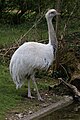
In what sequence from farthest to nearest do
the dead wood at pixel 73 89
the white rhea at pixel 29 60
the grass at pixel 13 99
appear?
the dead wood at pixel 73 89 → the white rhea at pixel 29 60 → the grass at pixel 13 99

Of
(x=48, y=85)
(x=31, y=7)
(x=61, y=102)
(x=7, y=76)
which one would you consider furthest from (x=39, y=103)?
(x=31, y=7)

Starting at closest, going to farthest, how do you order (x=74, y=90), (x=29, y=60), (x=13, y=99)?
1. (x=29, y=60)
2. (x=13, y=99)
3. (x=74, y=90)

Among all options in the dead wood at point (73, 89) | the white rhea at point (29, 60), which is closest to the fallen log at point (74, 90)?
the dead wood at point (73, 89)

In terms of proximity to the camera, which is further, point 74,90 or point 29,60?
point 74,90

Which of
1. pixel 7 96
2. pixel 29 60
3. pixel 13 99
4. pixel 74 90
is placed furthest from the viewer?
pixel 74 90

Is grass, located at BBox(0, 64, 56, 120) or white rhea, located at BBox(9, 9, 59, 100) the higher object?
white rhea, located at BBox(9, 9, 59, 100)

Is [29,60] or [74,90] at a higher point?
[29,60]

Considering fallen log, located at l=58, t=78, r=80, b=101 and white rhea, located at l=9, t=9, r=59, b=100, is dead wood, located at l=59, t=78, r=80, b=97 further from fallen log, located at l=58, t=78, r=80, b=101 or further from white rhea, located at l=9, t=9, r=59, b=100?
white rhea, located at l=9, t=9, r=59, b=100

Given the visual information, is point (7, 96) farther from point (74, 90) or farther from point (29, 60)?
point (74, 90)

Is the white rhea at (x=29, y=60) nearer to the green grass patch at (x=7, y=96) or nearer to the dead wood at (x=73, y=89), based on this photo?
the green grass patch at (x=7, y=96)

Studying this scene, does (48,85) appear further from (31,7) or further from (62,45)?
(31,7)

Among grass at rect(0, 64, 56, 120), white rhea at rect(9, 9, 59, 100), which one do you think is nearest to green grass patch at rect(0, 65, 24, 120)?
grass at rect(0, 64, 56, 120)

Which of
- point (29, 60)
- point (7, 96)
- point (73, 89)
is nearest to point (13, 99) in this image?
point (7, 96)

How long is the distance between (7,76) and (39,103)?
8.15ft
